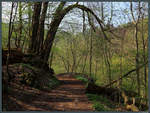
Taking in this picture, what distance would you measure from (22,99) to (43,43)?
5533 millimetres

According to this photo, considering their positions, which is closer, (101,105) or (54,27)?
(101,105)

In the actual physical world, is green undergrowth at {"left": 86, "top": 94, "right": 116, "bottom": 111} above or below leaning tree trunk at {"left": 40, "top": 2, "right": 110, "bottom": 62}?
below

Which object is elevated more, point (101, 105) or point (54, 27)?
point (54, 27)

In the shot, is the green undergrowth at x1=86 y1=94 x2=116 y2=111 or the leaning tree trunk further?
the leaning tree trunk

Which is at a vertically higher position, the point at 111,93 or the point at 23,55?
the point at 23,55

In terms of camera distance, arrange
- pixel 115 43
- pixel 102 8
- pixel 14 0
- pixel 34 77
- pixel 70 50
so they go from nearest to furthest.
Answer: pixel 14 0
pixel 34 77
pixel 102 8
pixel 115 43
pixel 70 50

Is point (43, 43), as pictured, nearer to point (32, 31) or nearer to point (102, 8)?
point (32, 31)

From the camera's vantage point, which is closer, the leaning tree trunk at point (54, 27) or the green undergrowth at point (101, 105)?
the green undergrowth at point (101, 105)

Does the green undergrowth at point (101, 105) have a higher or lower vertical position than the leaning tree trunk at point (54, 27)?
lower

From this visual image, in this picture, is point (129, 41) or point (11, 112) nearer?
point (11, 112)

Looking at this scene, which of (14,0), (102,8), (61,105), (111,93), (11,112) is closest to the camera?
(11,112)

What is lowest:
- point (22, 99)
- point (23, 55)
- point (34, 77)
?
point (22, 99)

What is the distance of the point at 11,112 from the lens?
3.35 m

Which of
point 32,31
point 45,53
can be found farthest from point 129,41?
point 32,31
